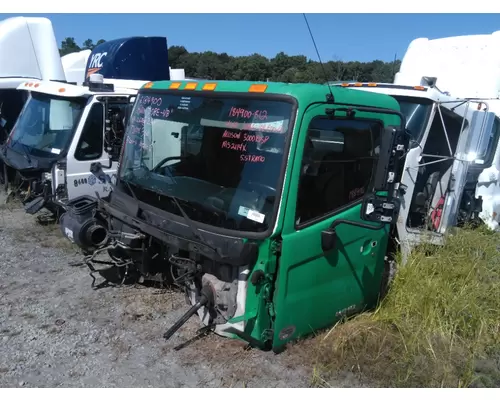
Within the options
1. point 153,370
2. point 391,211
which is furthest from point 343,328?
point 153,370

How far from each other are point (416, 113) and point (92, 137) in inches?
161

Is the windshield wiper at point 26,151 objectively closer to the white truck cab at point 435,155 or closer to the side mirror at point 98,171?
the side mirror at point 98,171

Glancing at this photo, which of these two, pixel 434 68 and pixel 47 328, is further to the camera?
pixel 434 68

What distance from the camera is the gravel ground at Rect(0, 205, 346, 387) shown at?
3.35 m

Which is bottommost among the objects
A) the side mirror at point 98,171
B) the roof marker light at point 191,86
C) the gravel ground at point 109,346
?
the gravel ground at point 109,346

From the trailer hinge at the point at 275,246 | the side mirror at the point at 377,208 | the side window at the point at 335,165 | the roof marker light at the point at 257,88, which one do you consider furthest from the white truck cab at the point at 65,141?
the side mirror at the point at 377,208

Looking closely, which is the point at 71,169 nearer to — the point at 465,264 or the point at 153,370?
the point at 153,370

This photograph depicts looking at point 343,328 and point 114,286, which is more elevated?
point 343,328

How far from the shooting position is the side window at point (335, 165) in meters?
3.30

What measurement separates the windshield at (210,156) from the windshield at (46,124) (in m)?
2.75

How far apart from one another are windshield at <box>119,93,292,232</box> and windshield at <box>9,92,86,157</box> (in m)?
2.75

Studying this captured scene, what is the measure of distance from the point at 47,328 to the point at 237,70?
13.5m

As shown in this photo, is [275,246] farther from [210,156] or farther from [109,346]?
[109,346]

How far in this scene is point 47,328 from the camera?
4.00 metres
